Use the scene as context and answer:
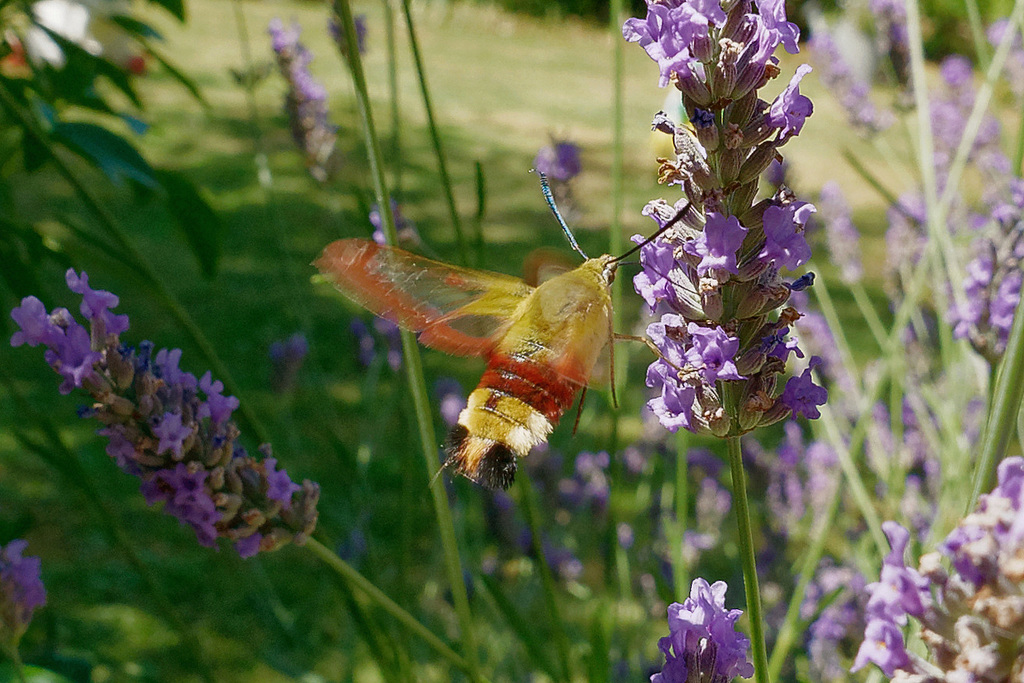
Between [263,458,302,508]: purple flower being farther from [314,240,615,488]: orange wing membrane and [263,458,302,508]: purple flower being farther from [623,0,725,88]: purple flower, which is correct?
[623,0,725,88]: purple flower

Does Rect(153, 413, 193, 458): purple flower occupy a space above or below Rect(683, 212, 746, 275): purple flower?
below

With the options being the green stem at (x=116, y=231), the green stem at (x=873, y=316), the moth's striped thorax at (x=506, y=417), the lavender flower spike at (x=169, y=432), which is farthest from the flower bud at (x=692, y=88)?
the green stem at (x=873, y=316)

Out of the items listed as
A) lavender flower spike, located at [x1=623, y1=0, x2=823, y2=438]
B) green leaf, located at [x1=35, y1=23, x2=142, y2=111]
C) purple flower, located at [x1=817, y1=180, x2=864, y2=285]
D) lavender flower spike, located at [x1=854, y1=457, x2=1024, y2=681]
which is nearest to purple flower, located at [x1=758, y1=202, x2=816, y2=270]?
lavender flower spike, located at [x1=623, y1=0, x2=823, y2=438]

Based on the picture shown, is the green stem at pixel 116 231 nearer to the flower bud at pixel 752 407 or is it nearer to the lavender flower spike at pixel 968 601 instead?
the flower bud at pixel 752 407

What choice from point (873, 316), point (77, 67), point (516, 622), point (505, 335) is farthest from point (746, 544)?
point (873, 316)

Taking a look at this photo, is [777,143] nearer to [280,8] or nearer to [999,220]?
[999,220]

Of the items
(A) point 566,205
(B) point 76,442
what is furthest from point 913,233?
(B) point 76,442
